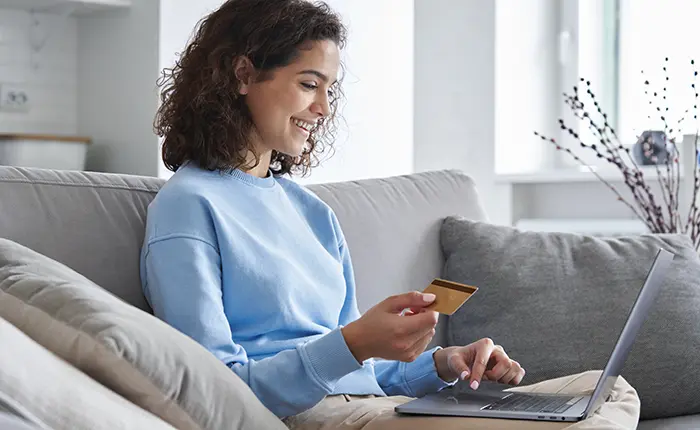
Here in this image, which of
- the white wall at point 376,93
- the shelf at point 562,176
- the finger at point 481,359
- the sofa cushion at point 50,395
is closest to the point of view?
the sofa cushion at point 50,395

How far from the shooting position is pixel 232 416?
102cm

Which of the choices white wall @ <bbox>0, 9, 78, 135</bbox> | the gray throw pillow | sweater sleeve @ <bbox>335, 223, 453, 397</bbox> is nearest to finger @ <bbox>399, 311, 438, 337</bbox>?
sweater sleeve @ <bbox>335, 223, 453, 397</bbox>

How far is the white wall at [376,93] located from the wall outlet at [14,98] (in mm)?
951

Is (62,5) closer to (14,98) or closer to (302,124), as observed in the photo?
(14,98)

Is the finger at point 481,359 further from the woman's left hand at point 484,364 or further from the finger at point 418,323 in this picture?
the finger at point 418,323

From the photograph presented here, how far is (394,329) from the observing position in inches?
47.6

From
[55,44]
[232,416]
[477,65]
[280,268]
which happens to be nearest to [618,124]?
[477,65]

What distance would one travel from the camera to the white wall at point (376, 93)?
11.2 ft

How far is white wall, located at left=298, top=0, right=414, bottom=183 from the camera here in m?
3.42

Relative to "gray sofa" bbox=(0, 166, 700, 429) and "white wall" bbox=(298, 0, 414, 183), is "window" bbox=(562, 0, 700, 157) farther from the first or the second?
"gray sofa" bbox=(0, 166, 700, 429)

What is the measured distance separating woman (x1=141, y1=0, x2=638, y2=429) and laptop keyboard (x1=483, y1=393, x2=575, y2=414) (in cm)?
5

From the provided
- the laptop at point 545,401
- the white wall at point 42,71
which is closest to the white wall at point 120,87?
the white wall at point 42,71

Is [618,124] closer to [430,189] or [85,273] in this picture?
[430,189]

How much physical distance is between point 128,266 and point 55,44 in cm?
190
